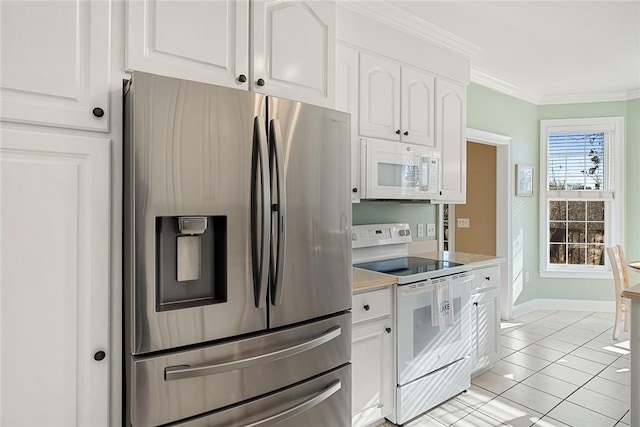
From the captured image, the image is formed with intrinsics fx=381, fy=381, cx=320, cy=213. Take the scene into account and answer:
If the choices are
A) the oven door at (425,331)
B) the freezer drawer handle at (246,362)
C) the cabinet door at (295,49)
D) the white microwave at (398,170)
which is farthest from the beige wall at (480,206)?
the freezer drawer handle at (246,362)

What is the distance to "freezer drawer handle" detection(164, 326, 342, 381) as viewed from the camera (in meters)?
1.27

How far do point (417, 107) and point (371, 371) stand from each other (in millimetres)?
1851

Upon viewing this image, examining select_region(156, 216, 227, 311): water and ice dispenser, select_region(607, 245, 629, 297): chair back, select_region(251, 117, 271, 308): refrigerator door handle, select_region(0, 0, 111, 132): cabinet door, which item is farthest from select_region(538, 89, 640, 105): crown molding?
select_region(0, 0, 111, 132): cabinet door

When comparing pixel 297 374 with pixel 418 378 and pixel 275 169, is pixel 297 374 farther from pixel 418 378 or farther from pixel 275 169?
pixel 418 378

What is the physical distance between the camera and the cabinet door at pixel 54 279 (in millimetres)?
1132

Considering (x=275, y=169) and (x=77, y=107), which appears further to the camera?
(x=275, y=169)

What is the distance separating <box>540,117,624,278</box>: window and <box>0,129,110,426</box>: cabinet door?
16.9 ft

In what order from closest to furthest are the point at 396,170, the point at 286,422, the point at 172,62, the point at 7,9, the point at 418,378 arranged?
the point at 7,9
the point at 172,62
the point at 286,422
the point at 418,378
the point at 396,170

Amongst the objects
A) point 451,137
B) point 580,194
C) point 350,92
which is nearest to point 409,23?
point 350,92

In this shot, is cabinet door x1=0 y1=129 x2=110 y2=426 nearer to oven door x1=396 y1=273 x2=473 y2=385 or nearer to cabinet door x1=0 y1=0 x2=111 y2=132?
cabinet door x1=0 y1=0 x2=111 y2=132

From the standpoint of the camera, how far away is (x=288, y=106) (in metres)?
1.52

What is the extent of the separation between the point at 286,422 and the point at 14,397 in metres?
0.91

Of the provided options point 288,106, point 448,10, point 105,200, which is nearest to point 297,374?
point 105,200

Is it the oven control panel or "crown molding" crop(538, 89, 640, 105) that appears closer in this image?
the oven control panel
